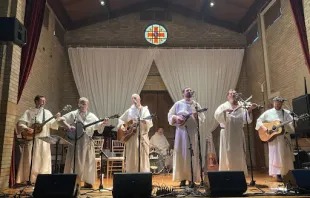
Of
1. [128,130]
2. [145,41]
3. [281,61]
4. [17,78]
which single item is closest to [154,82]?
[145,41]

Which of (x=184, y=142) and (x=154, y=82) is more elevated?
(x=154, y=82)

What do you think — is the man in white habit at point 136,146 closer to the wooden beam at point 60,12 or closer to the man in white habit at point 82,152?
the man in white habit at point 82,152

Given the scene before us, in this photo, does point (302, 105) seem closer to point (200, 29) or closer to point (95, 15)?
point (200, 29)

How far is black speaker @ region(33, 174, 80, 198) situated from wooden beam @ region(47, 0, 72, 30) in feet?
24.3

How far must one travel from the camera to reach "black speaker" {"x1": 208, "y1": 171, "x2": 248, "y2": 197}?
387cm

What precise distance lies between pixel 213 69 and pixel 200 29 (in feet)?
6.33

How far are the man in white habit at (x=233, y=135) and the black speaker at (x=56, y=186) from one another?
2.97m

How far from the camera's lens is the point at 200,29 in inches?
471

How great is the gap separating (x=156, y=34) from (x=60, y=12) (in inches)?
150

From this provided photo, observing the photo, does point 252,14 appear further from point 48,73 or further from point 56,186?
point 56,186

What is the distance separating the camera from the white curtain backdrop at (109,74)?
35.3 ft

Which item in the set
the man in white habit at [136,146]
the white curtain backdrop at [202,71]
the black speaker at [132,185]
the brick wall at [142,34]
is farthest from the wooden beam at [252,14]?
the black speaker at [132,185]

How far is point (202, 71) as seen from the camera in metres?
11.2

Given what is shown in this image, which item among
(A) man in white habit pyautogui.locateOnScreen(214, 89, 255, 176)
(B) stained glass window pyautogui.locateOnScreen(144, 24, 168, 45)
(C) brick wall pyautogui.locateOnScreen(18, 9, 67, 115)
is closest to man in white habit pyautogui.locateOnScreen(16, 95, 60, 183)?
(C) brick wall pyautogui.locateOnScreen(18, 9, 67, 115)
